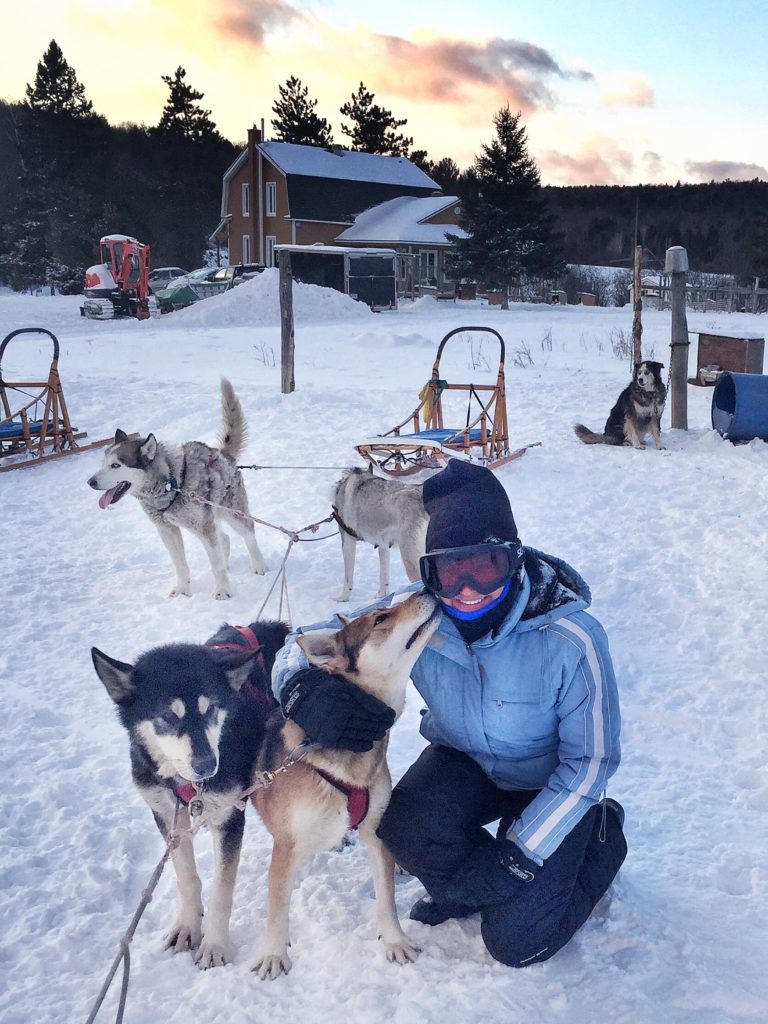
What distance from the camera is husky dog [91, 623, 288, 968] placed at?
1.88 metres

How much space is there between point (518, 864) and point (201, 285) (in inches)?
873

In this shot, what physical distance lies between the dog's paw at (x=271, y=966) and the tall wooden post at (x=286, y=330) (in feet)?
24.6

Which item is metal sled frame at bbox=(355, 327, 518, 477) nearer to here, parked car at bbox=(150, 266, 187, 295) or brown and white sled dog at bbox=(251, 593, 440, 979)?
brown and white sled dog at bbox=(251, 593, 440, 979)

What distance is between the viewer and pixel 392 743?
295 centimetres

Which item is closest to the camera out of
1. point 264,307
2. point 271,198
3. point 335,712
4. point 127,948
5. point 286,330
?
point 127,948

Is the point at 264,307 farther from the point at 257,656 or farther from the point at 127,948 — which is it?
the point at 127,948

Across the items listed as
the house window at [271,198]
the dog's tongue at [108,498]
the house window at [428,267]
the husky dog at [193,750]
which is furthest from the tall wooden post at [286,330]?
the house window at [271,198]

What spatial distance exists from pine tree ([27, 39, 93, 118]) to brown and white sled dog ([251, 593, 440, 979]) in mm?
40364

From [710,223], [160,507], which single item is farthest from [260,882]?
[710,223]

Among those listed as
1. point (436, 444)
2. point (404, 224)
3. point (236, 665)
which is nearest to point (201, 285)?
point (404, 224)

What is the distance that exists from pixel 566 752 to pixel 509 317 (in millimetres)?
18041

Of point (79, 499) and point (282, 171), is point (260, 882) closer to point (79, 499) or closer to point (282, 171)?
point (79, 499)

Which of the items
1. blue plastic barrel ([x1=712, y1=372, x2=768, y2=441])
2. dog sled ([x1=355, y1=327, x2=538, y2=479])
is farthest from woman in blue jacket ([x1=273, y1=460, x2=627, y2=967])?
blue plastic barrel ([x1=712, y1=372, x2=768, y2=441])

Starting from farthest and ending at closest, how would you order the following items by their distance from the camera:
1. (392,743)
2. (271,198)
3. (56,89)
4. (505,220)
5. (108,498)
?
1. (56,89)
2. (271,198)
3. (505,220)
4. (108,498)
5. (392,743)
